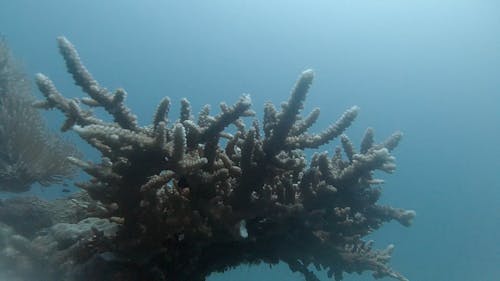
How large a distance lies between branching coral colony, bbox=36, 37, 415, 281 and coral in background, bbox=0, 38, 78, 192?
4.41 metres

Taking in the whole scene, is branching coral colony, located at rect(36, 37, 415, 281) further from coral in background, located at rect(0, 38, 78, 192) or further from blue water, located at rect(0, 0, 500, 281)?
blue water, located at rect(0, 0, 500, 281)

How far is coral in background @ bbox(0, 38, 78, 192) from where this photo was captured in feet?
24.9

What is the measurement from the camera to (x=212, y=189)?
3.33 meters

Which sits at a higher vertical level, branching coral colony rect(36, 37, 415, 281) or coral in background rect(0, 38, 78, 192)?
coral in background rect(0, 38, 78, 192)

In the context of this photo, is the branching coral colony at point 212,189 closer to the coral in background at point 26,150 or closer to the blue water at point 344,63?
the coral in background at point 26,150

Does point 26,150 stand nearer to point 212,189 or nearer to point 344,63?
point 212,189

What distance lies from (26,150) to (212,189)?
539 cm

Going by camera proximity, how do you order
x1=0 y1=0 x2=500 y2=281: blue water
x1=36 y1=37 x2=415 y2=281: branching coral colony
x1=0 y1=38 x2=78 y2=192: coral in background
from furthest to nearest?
1. x1=0 y1=0 x2=500 y2=281: blue water
2. x1=0 y1=38 x2=78 y2=192: coral in background
3. x1=36 y1=37 x2=415 y2=281: branching coral colony

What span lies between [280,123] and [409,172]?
88.7 metres

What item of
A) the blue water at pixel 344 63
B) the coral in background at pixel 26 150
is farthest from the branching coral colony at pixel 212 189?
the blue water at pixel 344 63

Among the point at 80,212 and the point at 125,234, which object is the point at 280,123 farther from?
the point at 80,212

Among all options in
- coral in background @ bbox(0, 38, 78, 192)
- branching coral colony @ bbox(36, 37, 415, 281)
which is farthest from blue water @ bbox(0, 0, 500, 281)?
branching coral colony @ bbox(36, 37, 415, 281)

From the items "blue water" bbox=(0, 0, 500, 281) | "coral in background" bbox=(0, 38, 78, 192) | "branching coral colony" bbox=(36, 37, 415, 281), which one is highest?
"blue water" bbox=(0, 0, 500, 281)

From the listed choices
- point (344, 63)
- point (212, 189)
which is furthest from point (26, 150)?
point (344, 63)
